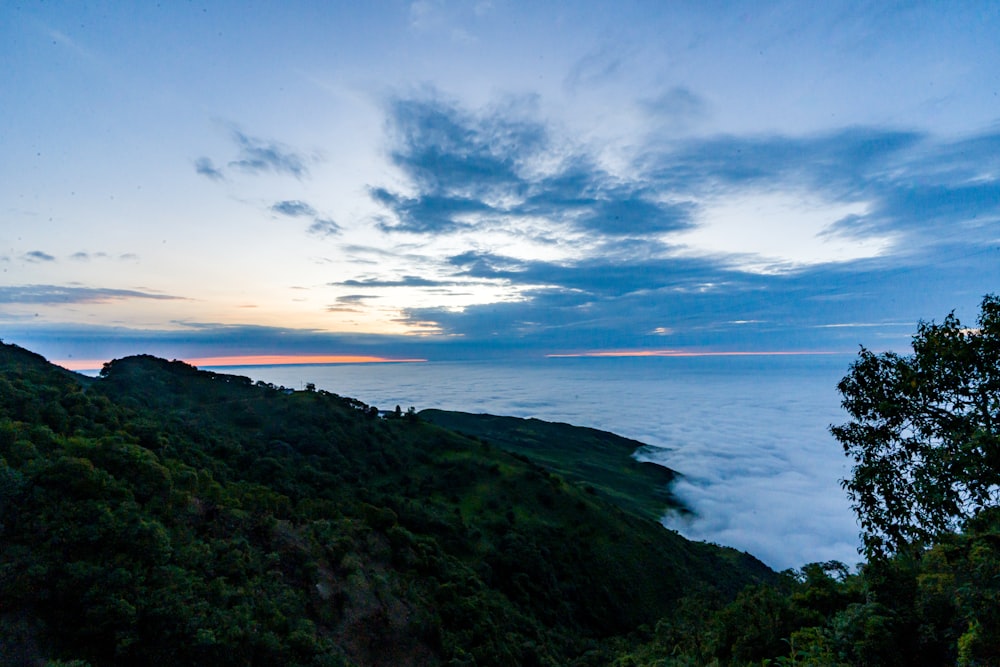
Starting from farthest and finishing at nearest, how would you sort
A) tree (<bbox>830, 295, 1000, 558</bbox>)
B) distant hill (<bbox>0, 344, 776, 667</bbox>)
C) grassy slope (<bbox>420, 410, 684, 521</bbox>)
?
grassy slope (<bbox>420, 410, 684, 521</bbox>) < distant hill (<bbox>0, 344, 776, 667</bbox>) < tree (<bbox>830, 295, 1000, 558</bbox>)

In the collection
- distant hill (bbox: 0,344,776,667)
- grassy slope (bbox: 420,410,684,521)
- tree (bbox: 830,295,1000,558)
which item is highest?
tree (bbox: 830,295,1000,558)

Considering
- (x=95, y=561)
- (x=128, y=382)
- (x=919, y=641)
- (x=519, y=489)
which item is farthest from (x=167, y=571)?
(x=128, y=382)

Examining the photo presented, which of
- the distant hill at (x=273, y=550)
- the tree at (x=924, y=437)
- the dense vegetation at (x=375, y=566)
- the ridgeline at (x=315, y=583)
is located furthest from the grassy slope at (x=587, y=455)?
the tree at (x=924, y=437)

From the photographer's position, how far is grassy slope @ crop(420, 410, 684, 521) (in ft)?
321

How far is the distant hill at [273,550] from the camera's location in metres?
12.9

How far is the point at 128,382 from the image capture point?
187ft

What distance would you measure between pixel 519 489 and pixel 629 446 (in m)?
100

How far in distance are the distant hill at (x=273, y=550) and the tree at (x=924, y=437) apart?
18.3 meters

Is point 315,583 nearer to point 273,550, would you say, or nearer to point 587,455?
point 273,550

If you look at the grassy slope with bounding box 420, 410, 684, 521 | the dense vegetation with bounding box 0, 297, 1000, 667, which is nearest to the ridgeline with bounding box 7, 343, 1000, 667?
the dense vegetation with bounding box 0, 297, 1000, 667

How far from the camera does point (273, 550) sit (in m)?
21.3

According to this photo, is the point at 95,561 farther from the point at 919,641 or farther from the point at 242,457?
the point at 242,457

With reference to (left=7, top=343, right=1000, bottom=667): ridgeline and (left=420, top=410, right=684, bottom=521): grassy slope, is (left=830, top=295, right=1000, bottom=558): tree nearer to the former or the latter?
(left=7, top=343, right=1000, bottom=667): ridgeline

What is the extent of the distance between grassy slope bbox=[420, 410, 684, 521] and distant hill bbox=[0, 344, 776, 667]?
1327 inches
